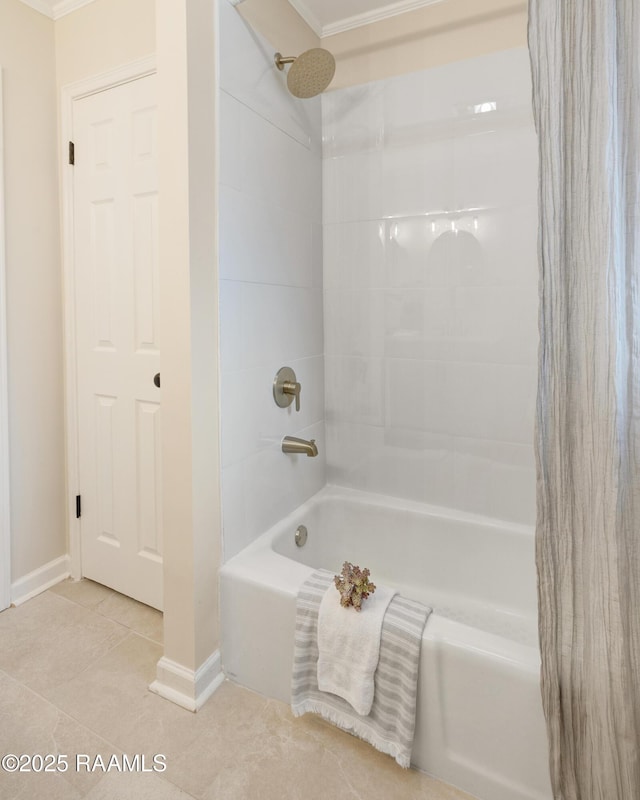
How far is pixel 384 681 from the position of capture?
123 cm

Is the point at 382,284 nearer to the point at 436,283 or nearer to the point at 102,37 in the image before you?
the point at 436,283

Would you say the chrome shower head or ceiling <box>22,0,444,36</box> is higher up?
ceiling <box>22,0,444,36</box>

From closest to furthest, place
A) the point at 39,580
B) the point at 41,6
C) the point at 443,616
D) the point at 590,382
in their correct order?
the point at 590,382
the point at 443,616
the point at 41,6
the point at 39,580

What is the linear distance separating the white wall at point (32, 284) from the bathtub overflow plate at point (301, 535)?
1144 mm

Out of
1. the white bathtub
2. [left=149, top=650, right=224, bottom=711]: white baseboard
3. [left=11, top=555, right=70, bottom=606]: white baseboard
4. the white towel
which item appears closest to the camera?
the white bathtub

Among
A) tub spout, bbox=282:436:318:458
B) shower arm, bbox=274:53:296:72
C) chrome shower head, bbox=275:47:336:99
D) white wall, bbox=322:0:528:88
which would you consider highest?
white wall, bbox=322:0:528:88

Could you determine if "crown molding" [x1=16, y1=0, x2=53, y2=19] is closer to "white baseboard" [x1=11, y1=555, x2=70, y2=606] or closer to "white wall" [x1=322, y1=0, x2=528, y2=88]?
"white wall" [x1=322, y1=0, x2=528, y2=88]

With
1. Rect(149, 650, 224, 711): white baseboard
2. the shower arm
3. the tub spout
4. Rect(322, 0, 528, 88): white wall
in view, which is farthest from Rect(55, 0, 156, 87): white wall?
Rect(149, 650, 224, 711): white baseboard

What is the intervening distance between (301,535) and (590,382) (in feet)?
4.26

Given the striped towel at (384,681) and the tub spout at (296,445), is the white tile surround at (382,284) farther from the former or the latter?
the striped towel at (384,681)

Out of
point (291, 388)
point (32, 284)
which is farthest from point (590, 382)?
point (32, 284)

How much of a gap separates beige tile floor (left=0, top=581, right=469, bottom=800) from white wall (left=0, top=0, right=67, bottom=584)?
0.53 metres

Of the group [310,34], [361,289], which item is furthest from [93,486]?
[310,34]

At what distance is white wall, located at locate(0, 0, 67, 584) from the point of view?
1.88 m
